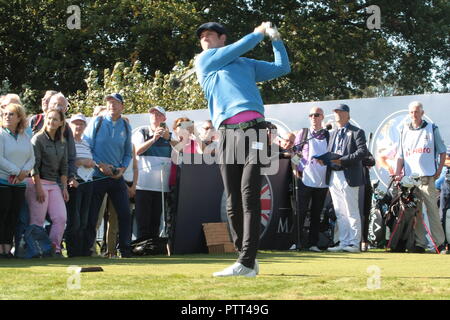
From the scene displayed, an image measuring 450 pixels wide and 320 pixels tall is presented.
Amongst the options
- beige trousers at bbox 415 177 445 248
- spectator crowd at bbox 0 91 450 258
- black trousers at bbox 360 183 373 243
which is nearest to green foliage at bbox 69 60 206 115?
spectator crowd at bbox 0 91 450 258

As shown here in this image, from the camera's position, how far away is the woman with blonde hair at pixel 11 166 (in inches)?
400

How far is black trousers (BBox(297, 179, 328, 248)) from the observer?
12492 mm

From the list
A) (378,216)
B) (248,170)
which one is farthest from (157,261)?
(378,216)

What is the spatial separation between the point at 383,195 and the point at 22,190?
5.37 m

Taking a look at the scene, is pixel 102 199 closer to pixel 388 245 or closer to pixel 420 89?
pixel 388 245

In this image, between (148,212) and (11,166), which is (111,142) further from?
(11,166)

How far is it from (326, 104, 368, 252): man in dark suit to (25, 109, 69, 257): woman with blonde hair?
3760 millimetres

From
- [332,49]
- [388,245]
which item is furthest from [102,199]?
[332,49]

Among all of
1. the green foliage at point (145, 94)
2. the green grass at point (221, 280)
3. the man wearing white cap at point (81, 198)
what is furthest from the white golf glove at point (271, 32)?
the green foliage at point (145, 94)

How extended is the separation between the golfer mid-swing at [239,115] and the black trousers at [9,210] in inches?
148

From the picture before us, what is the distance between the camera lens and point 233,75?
724cm

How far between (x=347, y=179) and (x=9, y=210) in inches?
181

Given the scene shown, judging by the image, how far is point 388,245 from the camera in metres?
12.1

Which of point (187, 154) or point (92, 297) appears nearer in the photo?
point (92, 297)
